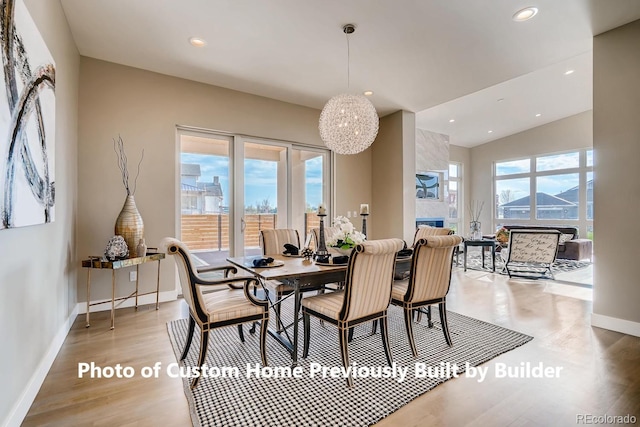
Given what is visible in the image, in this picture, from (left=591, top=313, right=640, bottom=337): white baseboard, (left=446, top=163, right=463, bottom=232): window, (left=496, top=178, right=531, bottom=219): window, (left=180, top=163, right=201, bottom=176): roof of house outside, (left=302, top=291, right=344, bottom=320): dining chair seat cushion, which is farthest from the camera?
(left=446, top=163, right=463, bottom=232): window

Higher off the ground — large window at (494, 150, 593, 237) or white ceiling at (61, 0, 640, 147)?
white ceiling at (61, 0, 640, 147)

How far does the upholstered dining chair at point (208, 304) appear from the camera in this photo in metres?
1.99

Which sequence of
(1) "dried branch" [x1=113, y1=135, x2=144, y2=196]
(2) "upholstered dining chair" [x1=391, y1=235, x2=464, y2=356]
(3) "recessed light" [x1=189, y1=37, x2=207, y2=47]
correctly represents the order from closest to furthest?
(2) "upholstered dining chair" [x1=391, y1=235, x2=464, y2=356]
(3) "recessed light" [x1=189, y1=37, x2=207, y2=47]
(1) "dried branch" [x1=113, y1=135, x2=144, y2=196]

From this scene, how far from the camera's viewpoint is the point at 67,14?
2.71 metres

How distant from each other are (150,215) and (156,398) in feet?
8.10

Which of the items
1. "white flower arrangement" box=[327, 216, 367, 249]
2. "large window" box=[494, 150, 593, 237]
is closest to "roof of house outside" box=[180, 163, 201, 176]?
"white flower arrangement" box=[327, 216, 367, 249]

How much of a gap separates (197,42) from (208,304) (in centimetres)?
265

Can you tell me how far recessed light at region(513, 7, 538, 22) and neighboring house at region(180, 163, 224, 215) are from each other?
12.6 feet

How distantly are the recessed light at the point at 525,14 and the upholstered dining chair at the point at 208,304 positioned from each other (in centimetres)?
324

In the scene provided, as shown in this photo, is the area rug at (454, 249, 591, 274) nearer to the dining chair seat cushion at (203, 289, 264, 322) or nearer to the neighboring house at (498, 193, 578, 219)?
the neighboring house at (498, 193, 578, 219)

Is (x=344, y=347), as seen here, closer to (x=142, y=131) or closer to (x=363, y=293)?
(x=363, y=293)

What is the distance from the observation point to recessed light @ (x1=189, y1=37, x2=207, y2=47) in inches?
121

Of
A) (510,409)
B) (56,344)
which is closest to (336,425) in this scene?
(510,409)

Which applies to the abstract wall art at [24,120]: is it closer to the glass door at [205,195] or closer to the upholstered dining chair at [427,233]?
the glass door at [205,195]
